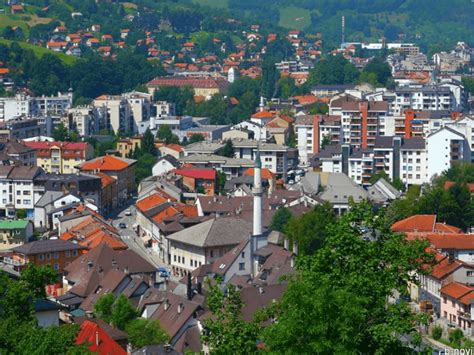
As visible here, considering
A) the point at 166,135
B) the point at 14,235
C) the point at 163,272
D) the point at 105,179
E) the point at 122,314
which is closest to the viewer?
the point at 122,314

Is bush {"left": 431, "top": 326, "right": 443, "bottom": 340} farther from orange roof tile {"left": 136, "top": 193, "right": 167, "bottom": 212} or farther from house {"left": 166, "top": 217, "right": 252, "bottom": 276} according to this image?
orange roof tile {"left": 136, "top": 193, "right": 167, "bottom": 212}

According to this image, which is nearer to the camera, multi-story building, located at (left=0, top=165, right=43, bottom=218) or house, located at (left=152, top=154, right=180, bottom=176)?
multi-story building, located at (left=0, top=165, right=43, bottom=218)

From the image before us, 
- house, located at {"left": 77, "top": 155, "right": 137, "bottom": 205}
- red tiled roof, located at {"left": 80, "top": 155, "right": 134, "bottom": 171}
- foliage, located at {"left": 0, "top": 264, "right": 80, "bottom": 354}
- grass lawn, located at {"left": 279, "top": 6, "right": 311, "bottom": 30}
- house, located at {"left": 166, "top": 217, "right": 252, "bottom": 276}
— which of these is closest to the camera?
Result: foliage, located at {"left": 0, "top": 264, "right": 80, "bottom": 354}

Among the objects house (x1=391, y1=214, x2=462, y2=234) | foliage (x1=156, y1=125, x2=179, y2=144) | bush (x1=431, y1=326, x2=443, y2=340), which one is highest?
foliage (x1=156, y1=125, x2=179, y2=144)

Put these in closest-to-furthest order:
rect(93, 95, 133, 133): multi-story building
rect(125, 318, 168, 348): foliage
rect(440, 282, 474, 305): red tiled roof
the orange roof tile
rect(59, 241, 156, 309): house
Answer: rect(125, 318, 168, 348): foliage, rect(440, 282, 474, 305): red tiled roof, rect(59, 241, 156, 309): house, the orange roof tile, rect(93, 95, 133, 133): multi-story building

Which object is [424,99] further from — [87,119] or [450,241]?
[450,241]

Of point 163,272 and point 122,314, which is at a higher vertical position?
point 122,314

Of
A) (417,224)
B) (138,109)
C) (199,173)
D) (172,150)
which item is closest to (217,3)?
(138,109)

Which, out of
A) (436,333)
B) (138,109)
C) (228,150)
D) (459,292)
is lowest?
(436,333)

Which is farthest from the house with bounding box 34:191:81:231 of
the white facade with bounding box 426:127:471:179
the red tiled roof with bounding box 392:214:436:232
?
the white facade with bounding box 426:127:471:179
